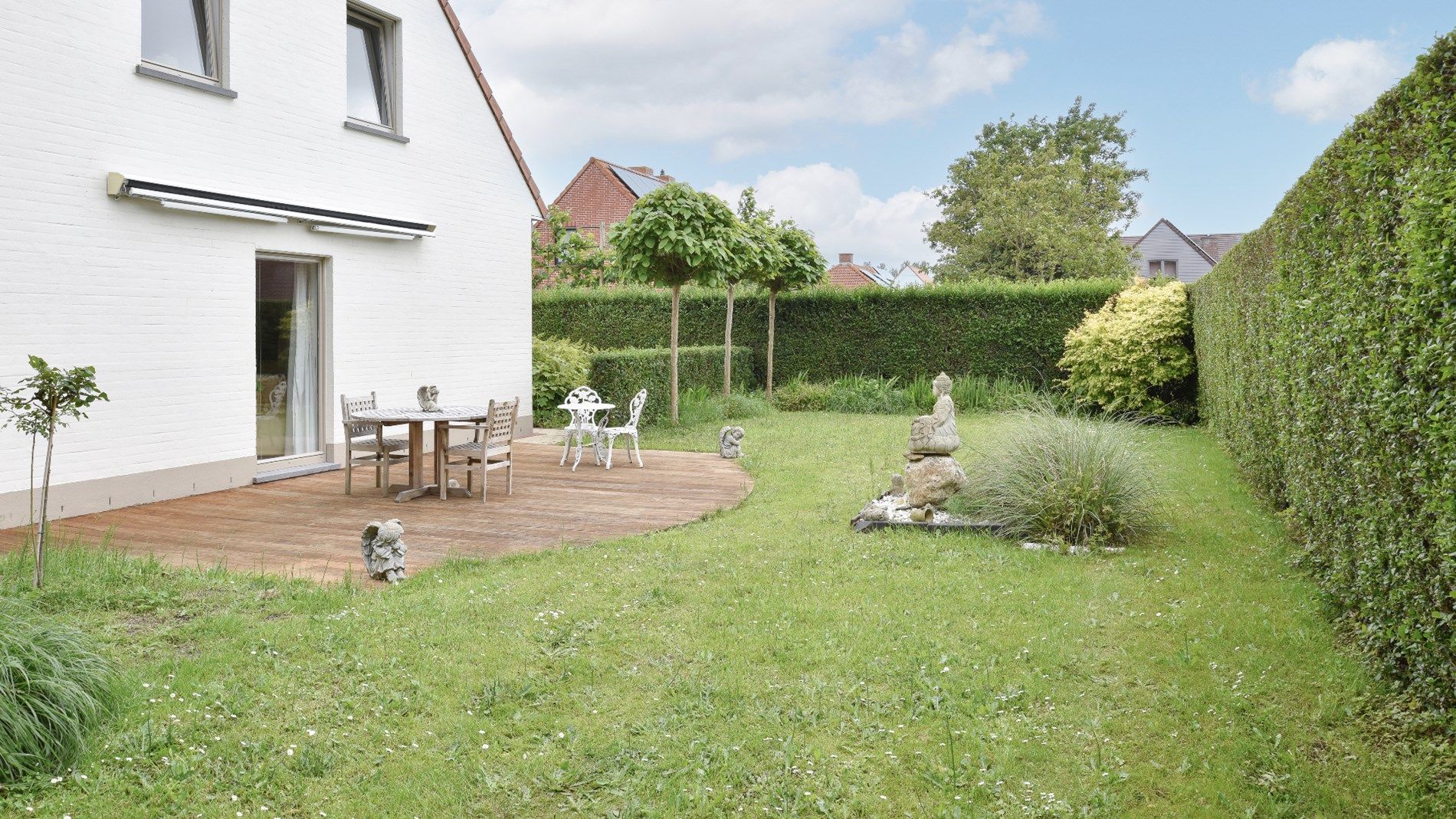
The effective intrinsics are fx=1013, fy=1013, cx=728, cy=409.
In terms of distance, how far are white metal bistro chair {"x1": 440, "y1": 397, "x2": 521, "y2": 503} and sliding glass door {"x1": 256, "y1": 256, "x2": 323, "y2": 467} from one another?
2177 millimetres

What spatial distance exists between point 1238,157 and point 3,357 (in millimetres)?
11561

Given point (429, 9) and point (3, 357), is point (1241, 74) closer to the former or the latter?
point (429, 9)

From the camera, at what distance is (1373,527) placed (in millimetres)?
4086

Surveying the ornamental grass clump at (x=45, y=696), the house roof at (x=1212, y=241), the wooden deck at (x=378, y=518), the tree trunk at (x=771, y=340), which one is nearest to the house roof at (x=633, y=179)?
the tree trunk at (x=771, y=340)

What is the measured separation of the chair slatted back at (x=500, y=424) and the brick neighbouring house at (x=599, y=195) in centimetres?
2710

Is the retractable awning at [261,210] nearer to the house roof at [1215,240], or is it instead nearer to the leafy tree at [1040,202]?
the leafy tree at [1040,202]

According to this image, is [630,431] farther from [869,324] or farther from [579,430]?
[869,324]

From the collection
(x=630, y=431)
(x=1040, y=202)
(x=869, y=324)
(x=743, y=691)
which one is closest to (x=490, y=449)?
(x=630, y=431)

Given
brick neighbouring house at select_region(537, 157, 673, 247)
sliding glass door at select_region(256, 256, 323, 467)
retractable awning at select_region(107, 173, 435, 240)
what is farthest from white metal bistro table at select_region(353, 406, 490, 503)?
brick neighbouring house at select_region(537, 157, 673, 247)

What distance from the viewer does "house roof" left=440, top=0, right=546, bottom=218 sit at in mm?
12450

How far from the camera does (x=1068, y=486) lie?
7.18 meters

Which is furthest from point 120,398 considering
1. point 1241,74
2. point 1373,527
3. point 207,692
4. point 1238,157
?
point 1241,74

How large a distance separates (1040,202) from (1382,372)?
1253 inches

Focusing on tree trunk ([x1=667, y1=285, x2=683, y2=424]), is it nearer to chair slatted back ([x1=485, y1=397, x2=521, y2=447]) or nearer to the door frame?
the door frame
